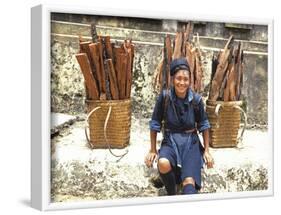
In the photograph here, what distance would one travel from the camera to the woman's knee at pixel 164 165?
5117mm

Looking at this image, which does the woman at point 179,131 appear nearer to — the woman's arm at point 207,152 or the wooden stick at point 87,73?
the woman's arm at point 207,152

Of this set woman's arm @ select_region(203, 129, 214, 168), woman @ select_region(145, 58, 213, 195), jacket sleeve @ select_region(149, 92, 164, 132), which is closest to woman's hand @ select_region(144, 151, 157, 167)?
woman @ select_region(145, 58, 213, 195)

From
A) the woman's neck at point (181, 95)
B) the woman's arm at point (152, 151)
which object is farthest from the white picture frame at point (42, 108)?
the woman's neck at point (181, 95)

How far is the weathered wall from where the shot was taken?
15.7 feet

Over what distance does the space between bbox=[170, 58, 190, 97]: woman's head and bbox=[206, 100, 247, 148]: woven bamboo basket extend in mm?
212

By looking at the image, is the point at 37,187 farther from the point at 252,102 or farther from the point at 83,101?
the point at 252,102

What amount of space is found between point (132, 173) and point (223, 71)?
2.97ft

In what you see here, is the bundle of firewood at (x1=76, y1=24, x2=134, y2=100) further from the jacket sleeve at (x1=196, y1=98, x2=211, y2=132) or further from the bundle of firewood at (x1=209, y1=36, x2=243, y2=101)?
the bundle of firewood at (x1=209, y1=36, x2=243, y2=101)

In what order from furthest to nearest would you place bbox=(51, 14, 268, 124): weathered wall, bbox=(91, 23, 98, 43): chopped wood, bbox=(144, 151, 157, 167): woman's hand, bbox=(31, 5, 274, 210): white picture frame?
bbox=(144, 151, 157, 167): woman's hand < bbox=(91, 23, 98, 43): chopped wood < bbox=(51, 14, 268, 124): weathered wall < bbox=(31, 5, 274, 210): white picture frame

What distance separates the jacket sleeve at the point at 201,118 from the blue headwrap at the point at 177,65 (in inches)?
9.9

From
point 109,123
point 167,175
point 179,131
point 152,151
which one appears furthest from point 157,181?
point 109,123

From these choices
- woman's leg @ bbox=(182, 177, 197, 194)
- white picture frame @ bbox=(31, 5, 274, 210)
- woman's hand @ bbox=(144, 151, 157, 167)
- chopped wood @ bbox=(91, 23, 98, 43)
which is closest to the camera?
white picture frame @ bbox=(31, 5, 274, 210)

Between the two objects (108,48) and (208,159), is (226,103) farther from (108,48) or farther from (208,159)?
(108,48)

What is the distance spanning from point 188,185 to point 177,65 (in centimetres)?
76
